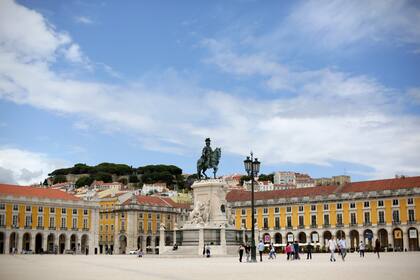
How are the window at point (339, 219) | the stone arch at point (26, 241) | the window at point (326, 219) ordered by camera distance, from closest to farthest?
1. the stone arch at point (26, 241)
2. the window at point (339, 219)
3. the window at point (326, 219)

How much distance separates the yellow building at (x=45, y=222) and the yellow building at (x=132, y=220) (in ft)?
26.3

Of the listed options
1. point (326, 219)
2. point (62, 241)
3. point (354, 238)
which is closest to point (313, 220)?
point (326, 219)

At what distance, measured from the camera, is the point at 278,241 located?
89812 millimetres

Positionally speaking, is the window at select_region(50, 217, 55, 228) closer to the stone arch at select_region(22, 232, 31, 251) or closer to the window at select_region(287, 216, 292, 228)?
the stone arch at select_region(22, 232, 31, 251)

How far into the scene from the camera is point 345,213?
273ft

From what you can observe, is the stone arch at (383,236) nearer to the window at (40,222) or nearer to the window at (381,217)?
the window at (381,217)

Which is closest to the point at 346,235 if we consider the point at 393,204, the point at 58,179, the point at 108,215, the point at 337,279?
the point at 393,204

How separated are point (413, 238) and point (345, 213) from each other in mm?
10795

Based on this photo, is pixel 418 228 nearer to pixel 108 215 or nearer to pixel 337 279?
pixel 108 215

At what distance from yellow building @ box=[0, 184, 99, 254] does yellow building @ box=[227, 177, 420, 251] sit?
25150 mm

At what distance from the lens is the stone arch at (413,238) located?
245 ft

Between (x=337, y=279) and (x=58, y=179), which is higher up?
(x=58, y=179)

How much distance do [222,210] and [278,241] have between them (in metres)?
49.7

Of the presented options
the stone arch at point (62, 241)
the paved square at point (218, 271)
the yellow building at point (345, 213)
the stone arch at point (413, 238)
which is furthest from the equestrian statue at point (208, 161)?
the stone arch at point (62, 241)
